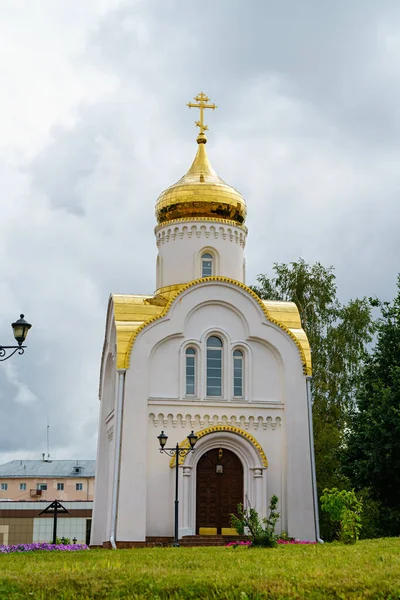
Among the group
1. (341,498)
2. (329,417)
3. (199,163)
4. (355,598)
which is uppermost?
(199,163)

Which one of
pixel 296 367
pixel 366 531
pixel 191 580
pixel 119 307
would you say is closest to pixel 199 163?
pixel 119 307

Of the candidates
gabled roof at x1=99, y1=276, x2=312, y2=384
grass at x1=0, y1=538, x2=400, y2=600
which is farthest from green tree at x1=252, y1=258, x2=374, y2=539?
grass at x1=0, y1=538, x2=400, y2=600

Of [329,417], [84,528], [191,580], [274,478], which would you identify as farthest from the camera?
[84,528]

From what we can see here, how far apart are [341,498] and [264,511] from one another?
5.00 meters

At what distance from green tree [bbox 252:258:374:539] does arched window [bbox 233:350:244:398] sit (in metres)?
7.18

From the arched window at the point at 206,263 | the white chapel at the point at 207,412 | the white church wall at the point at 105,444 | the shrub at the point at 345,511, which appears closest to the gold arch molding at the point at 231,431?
the white chapel at the point at 207,412

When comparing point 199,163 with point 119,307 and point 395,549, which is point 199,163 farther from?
point 395,549

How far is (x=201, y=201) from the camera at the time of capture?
24125mm

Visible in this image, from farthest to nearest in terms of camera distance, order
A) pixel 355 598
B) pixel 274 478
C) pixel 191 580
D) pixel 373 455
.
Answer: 1. pixel 274 478
2. pixel 373 455
3. pixel 191 580
4. pixel 355 598

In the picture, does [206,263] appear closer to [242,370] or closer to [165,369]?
[242,370]

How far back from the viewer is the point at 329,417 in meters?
29.7

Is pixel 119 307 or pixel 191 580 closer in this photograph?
pixel 191 580

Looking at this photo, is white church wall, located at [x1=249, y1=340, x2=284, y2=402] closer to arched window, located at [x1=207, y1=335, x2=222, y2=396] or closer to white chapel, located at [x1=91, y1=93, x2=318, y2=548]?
white chapel, located at [x1=91, y1=93, x2=318, y2=548]

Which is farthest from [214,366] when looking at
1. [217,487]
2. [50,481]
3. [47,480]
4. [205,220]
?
[47,480]
